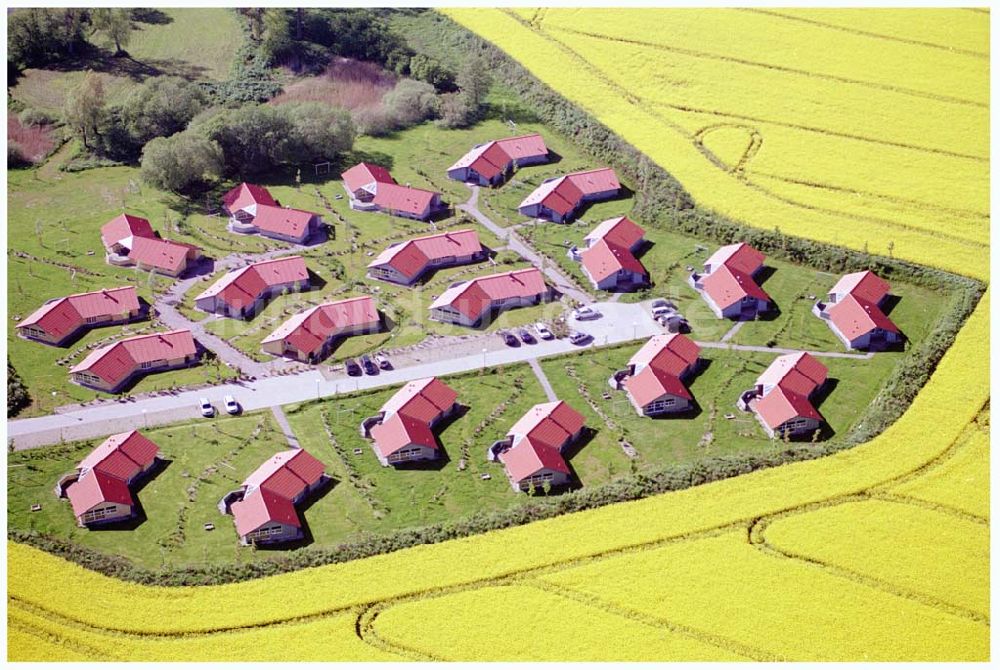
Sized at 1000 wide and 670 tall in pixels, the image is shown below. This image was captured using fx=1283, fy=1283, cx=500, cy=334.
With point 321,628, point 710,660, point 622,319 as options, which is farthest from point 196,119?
point 710,660

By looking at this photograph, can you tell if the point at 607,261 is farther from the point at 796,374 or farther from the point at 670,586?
the point at 670,586

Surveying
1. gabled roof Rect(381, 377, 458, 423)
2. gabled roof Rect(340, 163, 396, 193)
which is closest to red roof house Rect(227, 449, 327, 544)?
gabled roof Rect(381, 377, 458, 423)

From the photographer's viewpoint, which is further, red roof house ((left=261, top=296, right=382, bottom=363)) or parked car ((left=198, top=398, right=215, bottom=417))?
red roof house ((left=261, top=296, right=382, bottom=363))

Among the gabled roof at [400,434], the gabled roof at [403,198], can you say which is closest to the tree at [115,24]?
the gabled roof at [403,198]

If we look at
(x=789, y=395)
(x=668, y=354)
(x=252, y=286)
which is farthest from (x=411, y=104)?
(x=789, y=395)

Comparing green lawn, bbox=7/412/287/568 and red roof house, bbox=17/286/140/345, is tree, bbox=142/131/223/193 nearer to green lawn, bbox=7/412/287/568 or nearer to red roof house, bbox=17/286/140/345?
red roof house, bbox=17/286/140/345

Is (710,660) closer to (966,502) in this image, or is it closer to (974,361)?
(966,502)

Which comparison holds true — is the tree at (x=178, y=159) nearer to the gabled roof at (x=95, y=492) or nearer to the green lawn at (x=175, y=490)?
the green lawn at (x=175, y=490)
